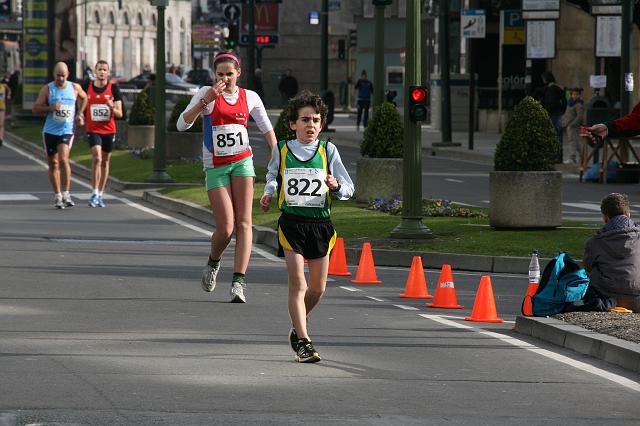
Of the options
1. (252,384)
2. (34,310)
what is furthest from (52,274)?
(252,384)

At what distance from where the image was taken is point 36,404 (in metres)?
8.54

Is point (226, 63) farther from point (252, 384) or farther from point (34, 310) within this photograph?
point (252, 384)

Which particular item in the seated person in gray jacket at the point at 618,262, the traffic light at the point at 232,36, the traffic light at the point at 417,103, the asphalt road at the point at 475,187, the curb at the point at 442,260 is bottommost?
the asphalt road at the point at 475,187

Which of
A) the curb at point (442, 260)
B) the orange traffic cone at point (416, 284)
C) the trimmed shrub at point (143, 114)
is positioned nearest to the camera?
the orange traffic cone at point (416, 284)

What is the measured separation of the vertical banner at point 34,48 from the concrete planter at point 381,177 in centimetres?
3261

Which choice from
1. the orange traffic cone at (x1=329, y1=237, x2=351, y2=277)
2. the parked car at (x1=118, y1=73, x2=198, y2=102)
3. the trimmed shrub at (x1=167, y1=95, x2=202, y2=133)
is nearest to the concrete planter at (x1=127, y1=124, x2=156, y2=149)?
the trimmed shrub at (x1=167, y1=95, x2=202, y2=133)

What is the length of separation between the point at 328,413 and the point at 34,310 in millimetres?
4633

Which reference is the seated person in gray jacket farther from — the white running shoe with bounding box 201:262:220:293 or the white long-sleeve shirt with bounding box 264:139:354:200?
the white running shoe with bounding box 201:262:220:293

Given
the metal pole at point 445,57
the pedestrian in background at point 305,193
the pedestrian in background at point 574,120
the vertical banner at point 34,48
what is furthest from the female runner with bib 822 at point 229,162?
the vertical banner at point 34,48

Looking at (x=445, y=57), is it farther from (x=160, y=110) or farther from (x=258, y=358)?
(x=258, y=358)

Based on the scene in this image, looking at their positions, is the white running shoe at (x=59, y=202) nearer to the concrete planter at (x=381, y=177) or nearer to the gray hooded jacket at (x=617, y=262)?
the concrete planter at (x=381, y=177)

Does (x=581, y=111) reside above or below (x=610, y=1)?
below

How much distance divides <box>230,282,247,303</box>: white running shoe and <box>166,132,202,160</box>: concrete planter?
62.1 feet

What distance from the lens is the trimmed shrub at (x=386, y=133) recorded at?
22.4m
